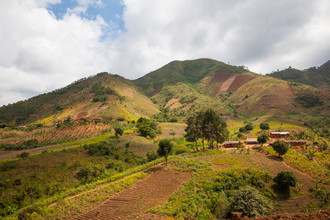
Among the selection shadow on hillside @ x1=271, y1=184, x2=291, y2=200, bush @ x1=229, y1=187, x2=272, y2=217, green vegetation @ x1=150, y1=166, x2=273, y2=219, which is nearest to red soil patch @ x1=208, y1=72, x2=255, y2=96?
shadow on hillside @ x1=271, y1=184, x2=291, y2=200

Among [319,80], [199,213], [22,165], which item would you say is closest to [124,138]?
[22,165]

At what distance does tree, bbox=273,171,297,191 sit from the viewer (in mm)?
18531

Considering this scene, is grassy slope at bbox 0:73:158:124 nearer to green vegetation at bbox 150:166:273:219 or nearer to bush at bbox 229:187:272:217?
green vegetation at bbox 150:166:273:219

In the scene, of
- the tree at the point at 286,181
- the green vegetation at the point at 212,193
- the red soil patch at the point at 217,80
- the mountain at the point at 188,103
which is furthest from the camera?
the red soil patch at the point at 217,80

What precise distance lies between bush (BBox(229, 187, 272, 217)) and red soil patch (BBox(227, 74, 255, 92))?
448ft

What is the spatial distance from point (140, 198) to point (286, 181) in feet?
58.8

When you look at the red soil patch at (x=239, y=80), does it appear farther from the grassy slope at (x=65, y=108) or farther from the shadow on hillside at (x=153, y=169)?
the shadow on hillside at (x=153, y=169)

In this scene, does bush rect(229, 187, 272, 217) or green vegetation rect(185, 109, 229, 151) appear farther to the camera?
green vegetation rect(185, 109, 229, 151)

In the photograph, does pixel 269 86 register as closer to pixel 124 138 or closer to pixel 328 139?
pixel 328 139

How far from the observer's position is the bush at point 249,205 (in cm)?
1380

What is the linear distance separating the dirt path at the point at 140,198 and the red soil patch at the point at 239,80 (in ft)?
440

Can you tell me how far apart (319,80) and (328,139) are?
6354 inches

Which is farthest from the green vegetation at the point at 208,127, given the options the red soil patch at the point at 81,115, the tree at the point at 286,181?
the red soil patch at the point at 81,115

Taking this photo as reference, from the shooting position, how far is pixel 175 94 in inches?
6142
